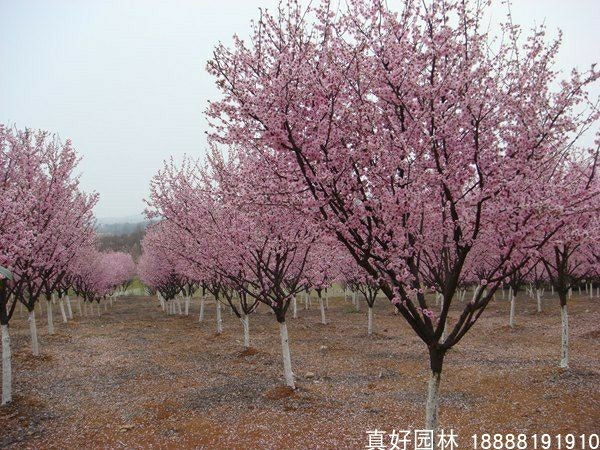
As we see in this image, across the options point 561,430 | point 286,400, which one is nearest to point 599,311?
point 561,430

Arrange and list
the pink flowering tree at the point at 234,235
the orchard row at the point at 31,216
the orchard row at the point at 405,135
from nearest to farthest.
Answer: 1. the orchard row at the point at 405,135
2. the orchard row at the point at 31,216
3. the pink flowering tree at the point at 234,235

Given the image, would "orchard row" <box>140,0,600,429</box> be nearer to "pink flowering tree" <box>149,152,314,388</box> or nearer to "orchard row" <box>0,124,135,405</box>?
"pink flowering tree" <box>149,152,314,388</box>

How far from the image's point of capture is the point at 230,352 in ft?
82.8

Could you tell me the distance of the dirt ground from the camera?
42.5 ft

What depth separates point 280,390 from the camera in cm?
1664

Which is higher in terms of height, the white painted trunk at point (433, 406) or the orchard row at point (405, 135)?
the orchard row at point (405, 135)

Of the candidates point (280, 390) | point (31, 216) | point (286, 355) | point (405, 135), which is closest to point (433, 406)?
point (405, 135)

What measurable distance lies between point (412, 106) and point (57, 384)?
1901 cm

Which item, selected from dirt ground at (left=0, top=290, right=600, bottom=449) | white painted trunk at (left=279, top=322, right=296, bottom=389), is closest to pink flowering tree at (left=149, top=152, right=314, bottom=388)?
white painted trunk at (left=279, top=322, right=296, bottom=389)

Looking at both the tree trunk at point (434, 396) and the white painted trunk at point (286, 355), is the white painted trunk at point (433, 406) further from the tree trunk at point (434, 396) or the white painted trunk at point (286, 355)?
the white painted trunk at point (286, 355)

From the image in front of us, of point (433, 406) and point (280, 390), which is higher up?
point (433, 406)

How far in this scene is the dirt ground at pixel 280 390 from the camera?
12945 mm

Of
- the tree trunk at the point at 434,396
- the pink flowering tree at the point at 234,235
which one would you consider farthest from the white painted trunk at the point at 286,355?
the tree trunk at the point at 434,396

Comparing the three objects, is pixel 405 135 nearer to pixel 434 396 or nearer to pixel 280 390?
pixel 434 396
